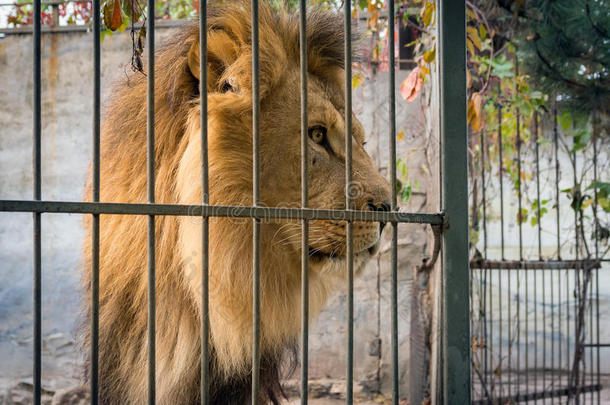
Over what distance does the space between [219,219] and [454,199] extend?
0.70 metres

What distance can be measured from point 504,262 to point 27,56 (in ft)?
13.7

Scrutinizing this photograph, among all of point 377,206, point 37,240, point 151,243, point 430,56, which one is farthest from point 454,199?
point 430,56

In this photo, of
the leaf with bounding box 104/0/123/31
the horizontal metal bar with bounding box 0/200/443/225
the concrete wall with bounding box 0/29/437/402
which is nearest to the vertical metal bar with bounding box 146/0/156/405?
the horizontal metal bar with bounding box 0/200/443/225

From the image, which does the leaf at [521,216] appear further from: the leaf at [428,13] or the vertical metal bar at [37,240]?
the vertical metal bar at [37,240]

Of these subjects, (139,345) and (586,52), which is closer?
(139,345)

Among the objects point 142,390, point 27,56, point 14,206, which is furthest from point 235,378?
point 27,56

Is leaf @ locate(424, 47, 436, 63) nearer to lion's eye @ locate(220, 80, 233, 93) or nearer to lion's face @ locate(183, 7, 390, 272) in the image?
lion's face @ locate(183, 7, 390, 272)

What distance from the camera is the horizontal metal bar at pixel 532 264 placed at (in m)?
3.54

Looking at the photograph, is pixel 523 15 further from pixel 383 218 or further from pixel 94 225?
pixel 94 225

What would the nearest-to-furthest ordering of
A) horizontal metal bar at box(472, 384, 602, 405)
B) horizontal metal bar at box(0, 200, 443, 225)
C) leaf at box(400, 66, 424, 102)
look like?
horizontal metal bar at box(0, 200, 443, 225), leaf at box(400, 66, 424, 102), horizontal metal bar at box(472, 384, 602, 405)

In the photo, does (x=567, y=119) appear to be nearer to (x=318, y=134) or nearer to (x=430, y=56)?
(x=430, y=56)

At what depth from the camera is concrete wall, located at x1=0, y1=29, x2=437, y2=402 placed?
14.3 ft

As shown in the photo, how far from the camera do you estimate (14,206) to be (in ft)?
3.87

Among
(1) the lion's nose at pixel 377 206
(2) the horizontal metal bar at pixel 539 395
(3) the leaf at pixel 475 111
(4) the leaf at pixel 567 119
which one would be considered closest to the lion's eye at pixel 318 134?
(1) the lion's nose at pixel 377 206
